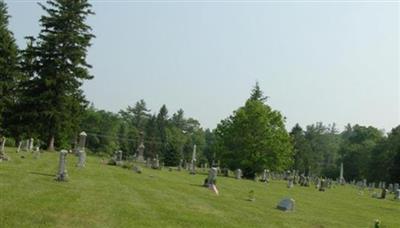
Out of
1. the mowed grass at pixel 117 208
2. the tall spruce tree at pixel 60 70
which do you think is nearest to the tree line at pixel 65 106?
the tall spruce tree at pixel 60 70

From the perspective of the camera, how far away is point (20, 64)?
4853 centimetres

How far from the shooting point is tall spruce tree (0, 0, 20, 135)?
48375 millimetres

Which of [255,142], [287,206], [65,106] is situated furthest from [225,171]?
→ [287,206]

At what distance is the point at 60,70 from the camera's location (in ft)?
151

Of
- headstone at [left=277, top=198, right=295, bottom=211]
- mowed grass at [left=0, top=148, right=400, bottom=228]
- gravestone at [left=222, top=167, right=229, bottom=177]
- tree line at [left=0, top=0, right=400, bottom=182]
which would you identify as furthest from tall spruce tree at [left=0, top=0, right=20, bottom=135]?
headstone at [left=277, top=198, right=295, bottom=211]

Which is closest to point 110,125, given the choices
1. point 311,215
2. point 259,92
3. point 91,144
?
point 91,144

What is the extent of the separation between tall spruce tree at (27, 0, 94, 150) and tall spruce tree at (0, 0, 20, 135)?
431 cm

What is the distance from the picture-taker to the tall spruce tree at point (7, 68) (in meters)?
48.4

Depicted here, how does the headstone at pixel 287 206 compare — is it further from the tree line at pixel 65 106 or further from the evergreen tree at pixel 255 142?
the evergreen tree at pixel 255 142

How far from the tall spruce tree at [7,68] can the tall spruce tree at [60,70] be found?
14.1 ft

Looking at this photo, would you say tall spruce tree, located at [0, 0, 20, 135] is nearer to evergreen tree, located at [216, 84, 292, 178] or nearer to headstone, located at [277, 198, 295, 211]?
evergreen tree, located at [216, 84, 292, 178]

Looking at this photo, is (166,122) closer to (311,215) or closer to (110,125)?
(110,125)

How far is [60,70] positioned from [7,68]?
286 inches

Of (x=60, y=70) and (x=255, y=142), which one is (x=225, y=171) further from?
(x=60, y=70)
